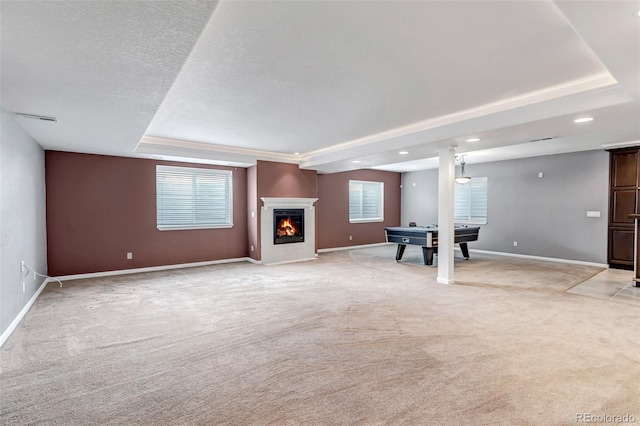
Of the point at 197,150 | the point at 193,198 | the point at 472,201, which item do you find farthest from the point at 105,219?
the point at 472,201

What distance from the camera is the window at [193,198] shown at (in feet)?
22.1

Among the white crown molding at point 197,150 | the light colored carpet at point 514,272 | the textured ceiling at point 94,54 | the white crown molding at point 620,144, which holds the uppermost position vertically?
the white crown molding at point 620,144

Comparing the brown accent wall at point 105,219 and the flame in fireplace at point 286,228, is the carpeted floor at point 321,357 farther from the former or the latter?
the flame in fireplace at point 286,228

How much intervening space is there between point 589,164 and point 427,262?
162 inches

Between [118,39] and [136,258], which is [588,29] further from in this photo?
[136,258]

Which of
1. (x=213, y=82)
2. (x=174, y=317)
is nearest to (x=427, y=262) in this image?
(x=174, y=317)

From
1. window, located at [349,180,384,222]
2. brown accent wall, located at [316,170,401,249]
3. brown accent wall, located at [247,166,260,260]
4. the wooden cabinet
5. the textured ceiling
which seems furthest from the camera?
window, located at [349,180,384,222]

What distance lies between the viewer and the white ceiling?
1.90 metres

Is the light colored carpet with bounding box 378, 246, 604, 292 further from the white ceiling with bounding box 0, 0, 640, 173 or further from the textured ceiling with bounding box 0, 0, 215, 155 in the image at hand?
the textured ceiling with bounding box 0, 0, 215, 155

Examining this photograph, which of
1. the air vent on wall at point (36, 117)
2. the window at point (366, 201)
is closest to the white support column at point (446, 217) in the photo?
the window at point (366, 201)

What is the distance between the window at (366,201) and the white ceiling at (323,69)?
4737mm

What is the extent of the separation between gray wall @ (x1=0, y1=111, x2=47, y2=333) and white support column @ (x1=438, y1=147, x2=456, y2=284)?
5.58m

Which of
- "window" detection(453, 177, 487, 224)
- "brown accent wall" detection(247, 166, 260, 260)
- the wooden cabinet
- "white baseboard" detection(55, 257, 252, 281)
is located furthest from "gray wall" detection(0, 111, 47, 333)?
the wooden cabinet

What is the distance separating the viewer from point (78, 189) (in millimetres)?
5742
